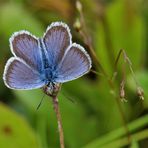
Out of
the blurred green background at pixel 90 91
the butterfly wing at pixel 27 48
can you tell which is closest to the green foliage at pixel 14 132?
the blurred green background at pixel 90 91

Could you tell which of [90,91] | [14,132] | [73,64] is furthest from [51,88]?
[90,91]

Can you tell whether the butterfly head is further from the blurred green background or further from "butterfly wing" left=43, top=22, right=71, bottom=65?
the blurred green background

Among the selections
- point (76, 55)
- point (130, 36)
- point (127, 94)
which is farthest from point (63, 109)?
point (76, 55)

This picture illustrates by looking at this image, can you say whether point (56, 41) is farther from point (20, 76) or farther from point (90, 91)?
point (90, 91)

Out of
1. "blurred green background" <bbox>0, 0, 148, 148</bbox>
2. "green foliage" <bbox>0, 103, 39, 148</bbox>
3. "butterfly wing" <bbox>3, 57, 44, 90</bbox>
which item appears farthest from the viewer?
"blurred green background" <bbox>0, 0, 148, 148</bbox>

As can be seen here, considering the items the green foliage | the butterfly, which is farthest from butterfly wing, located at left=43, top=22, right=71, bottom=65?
the green foliage

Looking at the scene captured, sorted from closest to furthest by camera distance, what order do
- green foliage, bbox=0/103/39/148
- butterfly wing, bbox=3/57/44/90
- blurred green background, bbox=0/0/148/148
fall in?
1. butterfly wing, bbox=3/57/44/90
2. green foliage, bbox=0/103/39/148
3. blurred green background, bbox=0/0/148/148

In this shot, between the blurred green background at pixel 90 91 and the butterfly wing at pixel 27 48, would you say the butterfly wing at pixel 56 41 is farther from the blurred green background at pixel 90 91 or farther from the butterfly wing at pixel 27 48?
the blurred green background at pixel 90 91

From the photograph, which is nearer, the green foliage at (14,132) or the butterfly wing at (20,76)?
the butterfly wing at (20,76)
